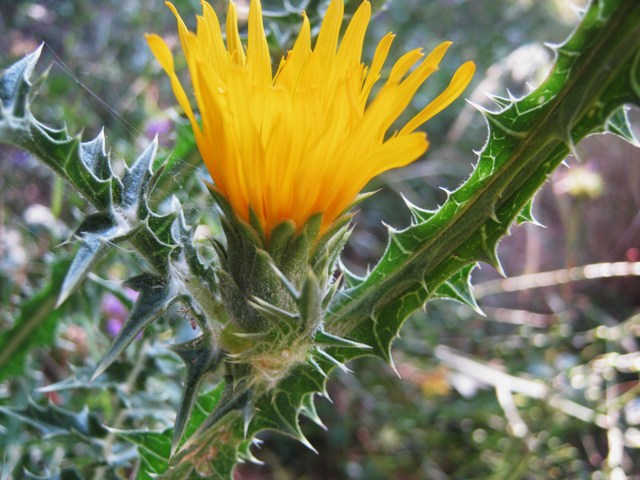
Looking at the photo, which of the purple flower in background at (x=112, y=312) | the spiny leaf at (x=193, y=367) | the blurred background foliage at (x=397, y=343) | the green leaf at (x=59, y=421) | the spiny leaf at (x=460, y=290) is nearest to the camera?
the spiny leaf at (x=193, y=367)

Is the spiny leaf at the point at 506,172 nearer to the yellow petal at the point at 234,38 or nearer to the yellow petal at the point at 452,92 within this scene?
the yellow petal at the point at 452,92

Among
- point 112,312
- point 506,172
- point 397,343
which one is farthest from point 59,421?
point 397,343

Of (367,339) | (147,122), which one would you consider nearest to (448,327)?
(147,122)

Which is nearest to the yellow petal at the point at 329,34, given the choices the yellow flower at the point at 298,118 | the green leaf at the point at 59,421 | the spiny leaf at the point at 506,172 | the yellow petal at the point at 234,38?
the yellow flower at the point at 298,118

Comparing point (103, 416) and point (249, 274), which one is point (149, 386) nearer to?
point (103, 416)

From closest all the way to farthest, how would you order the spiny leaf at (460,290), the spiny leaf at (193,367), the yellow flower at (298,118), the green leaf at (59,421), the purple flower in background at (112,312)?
the yellow flower at (298,118)
the spiny leaf at (193,367)
the spiny leaf at (460,290)
the green leaf at (59,421)
the purple flower in background at (112,312)

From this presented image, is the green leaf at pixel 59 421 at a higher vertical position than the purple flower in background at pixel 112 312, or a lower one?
lower

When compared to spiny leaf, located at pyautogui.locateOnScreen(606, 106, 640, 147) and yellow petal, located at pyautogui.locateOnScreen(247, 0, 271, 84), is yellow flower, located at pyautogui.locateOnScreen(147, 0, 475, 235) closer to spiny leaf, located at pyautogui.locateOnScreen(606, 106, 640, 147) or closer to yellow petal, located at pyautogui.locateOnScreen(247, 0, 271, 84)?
yellow petal, located at pyautogui.locateOnScreen(247, 0, 271, 84)

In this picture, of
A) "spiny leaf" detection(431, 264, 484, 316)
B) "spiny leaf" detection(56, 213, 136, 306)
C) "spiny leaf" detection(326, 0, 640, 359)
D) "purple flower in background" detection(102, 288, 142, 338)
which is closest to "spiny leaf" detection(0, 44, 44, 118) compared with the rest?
"spiny leaf" detection(56, 213, 136, 306)
